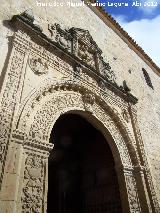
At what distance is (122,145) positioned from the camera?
5.44 metres

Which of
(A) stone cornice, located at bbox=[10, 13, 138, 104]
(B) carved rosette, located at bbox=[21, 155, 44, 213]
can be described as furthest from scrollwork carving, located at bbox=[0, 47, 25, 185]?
(A) stone cornice, located at bbox=[10, 13, 138, 104]

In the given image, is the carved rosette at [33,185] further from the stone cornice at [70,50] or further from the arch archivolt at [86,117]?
→ the stone cornice at [70,50]

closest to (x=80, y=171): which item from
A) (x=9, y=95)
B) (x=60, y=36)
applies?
(x=60, y=36)

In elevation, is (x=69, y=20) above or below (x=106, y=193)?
above

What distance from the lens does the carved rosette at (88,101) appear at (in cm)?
499

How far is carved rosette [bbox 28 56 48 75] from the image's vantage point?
4043 mm

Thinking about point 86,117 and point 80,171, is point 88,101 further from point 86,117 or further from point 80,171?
point 80,171

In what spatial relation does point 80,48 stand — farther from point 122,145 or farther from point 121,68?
point 122,145

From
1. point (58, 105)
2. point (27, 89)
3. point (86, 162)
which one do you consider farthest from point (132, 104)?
point (27, 89)

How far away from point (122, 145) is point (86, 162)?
1335 mm

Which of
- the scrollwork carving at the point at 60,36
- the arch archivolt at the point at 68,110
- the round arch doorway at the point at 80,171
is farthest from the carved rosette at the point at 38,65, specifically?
the round arch doorway at the point at 80,171

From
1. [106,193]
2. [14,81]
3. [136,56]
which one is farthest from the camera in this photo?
[136,56]

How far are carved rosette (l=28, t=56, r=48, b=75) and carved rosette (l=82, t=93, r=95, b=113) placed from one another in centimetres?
117

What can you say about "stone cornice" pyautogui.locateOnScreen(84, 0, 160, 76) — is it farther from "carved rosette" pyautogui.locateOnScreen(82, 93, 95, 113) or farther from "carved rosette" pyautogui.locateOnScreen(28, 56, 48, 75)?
"carved rosette" pyautogui.locateOnScreen(28, 56, 48, 75)
